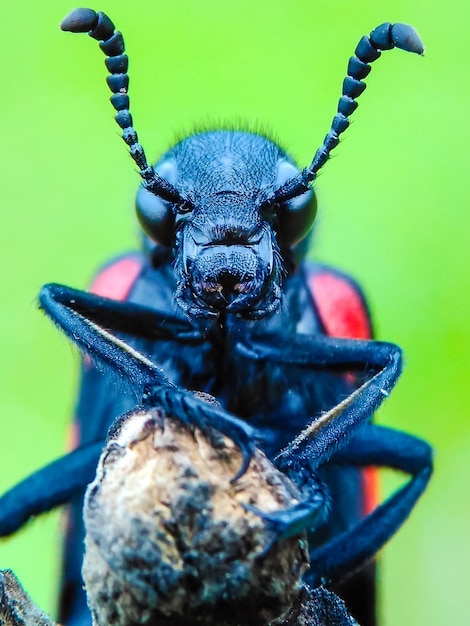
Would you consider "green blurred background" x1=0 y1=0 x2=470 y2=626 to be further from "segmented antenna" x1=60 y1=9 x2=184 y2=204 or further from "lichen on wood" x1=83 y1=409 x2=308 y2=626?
"lichen on wood" x1=83 y1=409 x2=308 y2=626

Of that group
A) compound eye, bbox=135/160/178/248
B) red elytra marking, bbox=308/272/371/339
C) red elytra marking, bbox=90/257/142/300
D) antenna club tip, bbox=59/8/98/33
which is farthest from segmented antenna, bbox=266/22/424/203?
red elytra marking, bbox=90/257/142/300

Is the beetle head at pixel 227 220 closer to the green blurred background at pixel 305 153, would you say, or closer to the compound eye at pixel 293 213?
the compound eye at pixel 293 213

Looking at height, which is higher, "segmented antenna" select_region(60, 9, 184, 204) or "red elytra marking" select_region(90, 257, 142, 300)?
"segmented antenna" select_region(60, 9, 184, 204)

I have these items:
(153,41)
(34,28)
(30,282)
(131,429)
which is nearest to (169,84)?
(153,41)

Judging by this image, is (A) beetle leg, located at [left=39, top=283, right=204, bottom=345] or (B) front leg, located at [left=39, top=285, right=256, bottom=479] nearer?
(B) front leg, located at [left=39, top=285, right=256, bottom=479]

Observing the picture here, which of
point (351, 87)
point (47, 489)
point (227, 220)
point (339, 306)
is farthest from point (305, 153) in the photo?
point (227, 220)

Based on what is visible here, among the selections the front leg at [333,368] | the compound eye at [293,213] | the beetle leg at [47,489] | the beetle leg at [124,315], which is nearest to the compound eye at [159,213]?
the beetle leg at [124,315]
